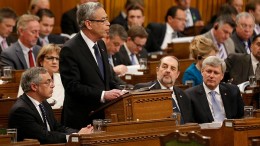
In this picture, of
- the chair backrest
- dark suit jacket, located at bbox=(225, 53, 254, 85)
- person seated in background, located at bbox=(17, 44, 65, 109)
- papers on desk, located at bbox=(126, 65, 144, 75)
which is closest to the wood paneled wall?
papers on desk, located at bbox=(126, 65, 144, 75)

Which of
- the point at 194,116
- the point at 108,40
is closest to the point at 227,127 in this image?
the point at 194,116

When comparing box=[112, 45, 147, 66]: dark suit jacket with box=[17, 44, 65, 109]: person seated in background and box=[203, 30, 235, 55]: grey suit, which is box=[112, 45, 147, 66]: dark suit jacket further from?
box=[17, 44, 65, 109]: person seated in background

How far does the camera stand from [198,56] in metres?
8.17

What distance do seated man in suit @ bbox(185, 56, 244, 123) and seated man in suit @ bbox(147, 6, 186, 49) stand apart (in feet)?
13.9

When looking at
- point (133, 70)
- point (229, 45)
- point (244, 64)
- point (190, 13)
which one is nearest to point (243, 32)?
point (229, 45)

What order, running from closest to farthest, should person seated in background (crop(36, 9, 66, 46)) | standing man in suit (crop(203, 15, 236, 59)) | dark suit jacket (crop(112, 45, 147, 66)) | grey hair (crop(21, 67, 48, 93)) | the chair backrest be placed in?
the chair backrest
grey hair (crop(21, 67, 48, 93))
dark suit jacket (crop(112, 45, 147, 66))
person seated in background (crop(36, 9, 66, 46))
standing man in suit (crop(203, 15, 236, 59))

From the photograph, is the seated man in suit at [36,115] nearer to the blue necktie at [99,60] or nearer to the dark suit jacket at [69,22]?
the blue necktie at [99,60]

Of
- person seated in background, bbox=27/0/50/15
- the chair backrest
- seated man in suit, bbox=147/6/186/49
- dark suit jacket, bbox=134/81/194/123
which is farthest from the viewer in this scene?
seated man in suit, bbox=147/6/186/49

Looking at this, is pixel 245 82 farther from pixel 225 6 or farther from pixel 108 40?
pixel 225 6

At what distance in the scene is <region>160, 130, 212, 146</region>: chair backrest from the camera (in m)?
4.93

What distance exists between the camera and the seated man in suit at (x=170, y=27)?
11.6 metres

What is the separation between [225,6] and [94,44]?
20.4 feet

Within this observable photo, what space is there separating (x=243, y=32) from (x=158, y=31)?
60.4 inches

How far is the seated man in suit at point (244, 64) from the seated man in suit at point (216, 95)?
1.45 m
